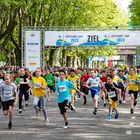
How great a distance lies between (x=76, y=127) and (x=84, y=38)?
788 inches

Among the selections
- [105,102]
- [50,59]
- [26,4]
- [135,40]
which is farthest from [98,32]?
[50,59]

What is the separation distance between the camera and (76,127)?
47.9ft

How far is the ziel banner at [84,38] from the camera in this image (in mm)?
34031

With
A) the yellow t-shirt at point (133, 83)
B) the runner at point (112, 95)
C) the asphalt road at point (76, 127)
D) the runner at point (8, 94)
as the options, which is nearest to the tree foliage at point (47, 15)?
the yellow t-shirt at point (133, 83)

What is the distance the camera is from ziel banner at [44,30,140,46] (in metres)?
34.0

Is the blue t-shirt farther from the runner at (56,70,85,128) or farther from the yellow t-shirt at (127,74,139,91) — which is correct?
the yellow t-shirt at (127,74,139,91)

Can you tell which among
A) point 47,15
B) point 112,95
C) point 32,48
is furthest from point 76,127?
point 47,15

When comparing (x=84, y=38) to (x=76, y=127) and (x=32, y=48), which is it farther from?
(x=76, y=127)

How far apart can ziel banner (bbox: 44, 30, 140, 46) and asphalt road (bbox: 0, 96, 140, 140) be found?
1532cm

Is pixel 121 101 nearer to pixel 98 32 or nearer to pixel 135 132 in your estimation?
pixel 98 32

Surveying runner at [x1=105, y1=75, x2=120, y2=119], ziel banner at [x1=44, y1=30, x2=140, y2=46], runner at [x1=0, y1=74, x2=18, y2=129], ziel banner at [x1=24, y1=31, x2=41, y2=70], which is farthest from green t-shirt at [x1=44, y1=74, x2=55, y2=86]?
runner at [x1=0, y1=74, x2=18, y2=129]

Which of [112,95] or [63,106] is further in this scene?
[112,95]

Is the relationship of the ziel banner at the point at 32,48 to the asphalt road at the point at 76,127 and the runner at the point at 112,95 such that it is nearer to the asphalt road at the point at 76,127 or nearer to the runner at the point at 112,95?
the asphalt road at the point at 76,127

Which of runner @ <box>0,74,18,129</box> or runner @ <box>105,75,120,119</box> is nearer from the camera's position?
runner @ <box>0,74,18,129</box>
